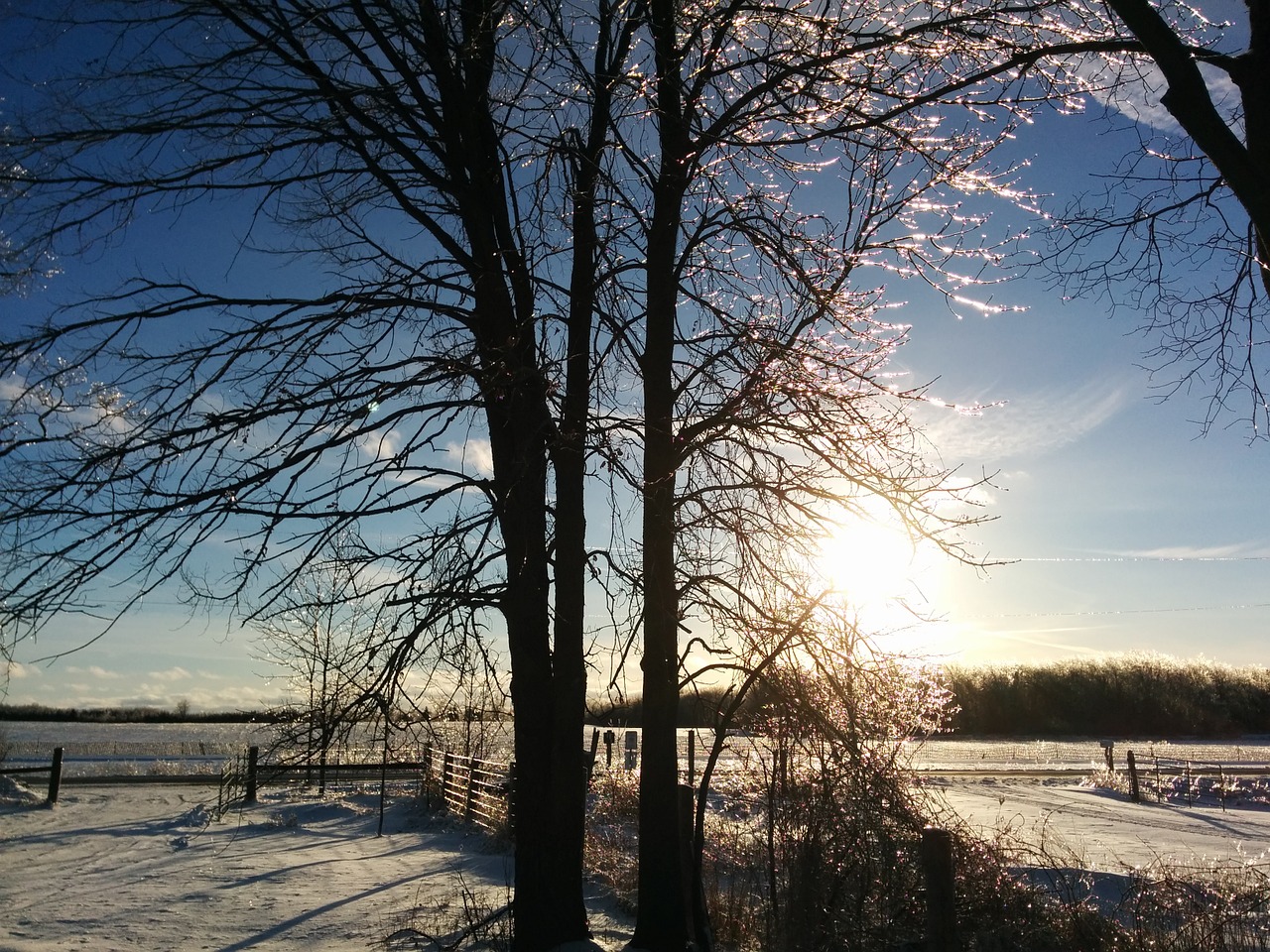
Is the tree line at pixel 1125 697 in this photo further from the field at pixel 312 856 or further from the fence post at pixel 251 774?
the fence post at pixel 251 774

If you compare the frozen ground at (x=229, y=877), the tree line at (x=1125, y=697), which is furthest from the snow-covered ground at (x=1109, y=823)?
the tree line at (x=1125, y=697)

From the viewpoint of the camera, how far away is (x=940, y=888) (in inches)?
228

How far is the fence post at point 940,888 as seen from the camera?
5.77 m

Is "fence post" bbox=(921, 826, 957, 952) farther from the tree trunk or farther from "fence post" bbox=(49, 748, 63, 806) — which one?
"fence post" bbox=(49, 748, 63, 806)

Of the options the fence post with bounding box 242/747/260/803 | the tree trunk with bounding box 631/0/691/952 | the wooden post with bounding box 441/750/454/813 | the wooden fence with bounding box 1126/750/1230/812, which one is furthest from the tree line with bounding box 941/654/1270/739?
the tree trunk with bounding box 631/0/691/952

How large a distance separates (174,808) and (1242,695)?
5615 centimetres

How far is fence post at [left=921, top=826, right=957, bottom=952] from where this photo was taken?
5.77 metres

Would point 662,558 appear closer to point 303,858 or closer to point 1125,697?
point 303,858

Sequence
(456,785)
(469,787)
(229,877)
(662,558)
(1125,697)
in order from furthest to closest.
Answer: (1125,697)
(456,785)
(469,787)
(229,877)
(662,558)

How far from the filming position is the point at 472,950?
8.80 m

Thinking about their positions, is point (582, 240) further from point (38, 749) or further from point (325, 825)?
point (38, 749)

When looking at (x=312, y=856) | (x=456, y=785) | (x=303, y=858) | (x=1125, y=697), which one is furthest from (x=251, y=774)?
(x=1125, y=697)

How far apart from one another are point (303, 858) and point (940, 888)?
14164mm

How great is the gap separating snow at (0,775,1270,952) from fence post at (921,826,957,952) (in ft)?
5.63
